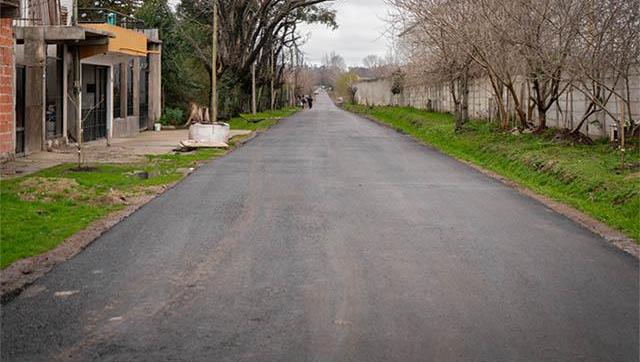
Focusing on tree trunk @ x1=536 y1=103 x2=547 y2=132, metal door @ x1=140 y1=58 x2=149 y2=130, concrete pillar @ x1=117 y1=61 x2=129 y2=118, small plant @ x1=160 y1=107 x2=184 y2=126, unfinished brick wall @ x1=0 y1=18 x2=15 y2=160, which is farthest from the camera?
small plant @ x1=160 y1=107 x2=184 y2=126

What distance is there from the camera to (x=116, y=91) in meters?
33.2

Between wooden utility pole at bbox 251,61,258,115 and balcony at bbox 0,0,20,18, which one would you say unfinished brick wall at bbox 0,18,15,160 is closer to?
balcony at bbox 0,0,20,18

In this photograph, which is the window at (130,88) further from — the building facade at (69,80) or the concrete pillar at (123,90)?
the concrete pillar at (123,90)

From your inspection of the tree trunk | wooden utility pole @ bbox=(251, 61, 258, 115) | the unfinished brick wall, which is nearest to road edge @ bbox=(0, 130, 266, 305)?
the unfinished brick wall

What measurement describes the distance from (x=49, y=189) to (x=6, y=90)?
6.63 m

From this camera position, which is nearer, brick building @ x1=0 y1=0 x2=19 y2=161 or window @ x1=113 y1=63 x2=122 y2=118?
brick building @ x1=0 y1=0 x2=19 y2=161

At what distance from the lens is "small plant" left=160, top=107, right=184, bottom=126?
136 feet

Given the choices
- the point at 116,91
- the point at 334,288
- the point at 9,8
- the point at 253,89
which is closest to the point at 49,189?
the point at 9,8

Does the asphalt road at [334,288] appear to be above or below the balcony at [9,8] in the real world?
below

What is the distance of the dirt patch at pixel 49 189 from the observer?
517 inches

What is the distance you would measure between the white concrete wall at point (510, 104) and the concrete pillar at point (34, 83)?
14.2m

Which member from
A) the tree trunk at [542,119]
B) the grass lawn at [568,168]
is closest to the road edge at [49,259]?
the grass lawn at [568,168]

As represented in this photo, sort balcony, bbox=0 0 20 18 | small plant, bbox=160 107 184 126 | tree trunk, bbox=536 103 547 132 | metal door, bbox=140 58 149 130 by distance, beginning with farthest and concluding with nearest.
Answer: small plant, bbox=160 107 184 126, metal door, bbox=140 58 149 130, tree trunk, bbox=536 103 547 132, balcony, bbox=0 0 20 18

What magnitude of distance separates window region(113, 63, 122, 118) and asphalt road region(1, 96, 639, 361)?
1964 cm
